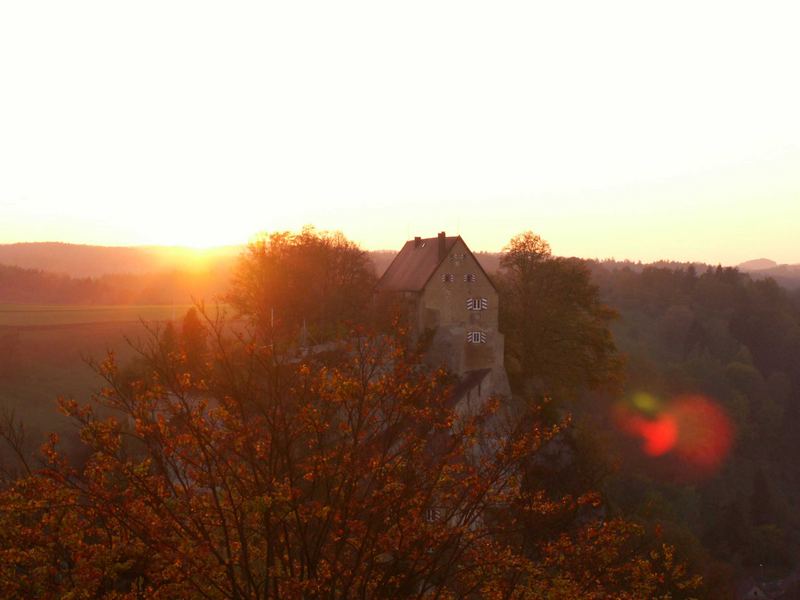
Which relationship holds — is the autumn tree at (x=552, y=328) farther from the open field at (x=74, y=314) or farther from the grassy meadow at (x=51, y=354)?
the open field at (x=74, y=314)

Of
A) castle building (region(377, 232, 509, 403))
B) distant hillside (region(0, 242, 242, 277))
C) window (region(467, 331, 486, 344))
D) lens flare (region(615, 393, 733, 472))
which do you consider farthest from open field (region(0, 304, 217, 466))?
distant hillside (region(0, 242, 242, 277))

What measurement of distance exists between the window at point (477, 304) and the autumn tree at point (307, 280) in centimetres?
655

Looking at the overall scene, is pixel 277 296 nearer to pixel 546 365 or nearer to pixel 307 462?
pixel 546 365

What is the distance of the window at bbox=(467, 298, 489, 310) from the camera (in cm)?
4238

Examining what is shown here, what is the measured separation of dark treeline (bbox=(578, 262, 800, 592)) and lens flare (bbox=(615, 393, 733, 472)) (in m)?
1.49

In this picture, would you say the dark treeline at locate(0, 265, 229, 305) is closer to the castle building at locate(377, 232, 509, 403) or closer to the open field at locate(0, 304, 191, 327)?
the open field at locate(0, 304, 191, 327)

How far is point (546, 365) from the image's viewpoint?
45.2 m

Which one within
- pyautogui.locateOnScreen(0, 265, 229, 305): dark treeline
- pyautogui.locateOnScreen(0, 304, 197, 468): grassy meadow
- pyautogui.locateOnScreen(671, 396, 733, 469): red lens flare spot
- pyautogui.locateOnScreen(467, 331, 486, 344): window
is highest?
pyautogui.locateOnScreen(0, 265, 229, 305): dark treeline

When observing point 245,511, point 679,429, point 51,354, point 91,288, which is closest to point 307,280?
point 51,354

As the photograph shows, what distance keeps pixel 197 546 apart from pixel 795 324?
15461 cm

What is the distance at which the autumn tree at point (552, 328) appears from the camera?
44562 millimetres

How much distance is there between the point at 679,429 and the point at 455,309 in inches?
2815

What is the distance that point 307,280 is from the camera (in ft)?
141

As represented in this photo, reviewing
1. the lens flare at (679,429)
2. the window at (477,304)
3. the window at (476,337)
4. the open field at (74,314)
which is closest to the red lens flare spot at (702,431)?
the lens flare at (679,429)
